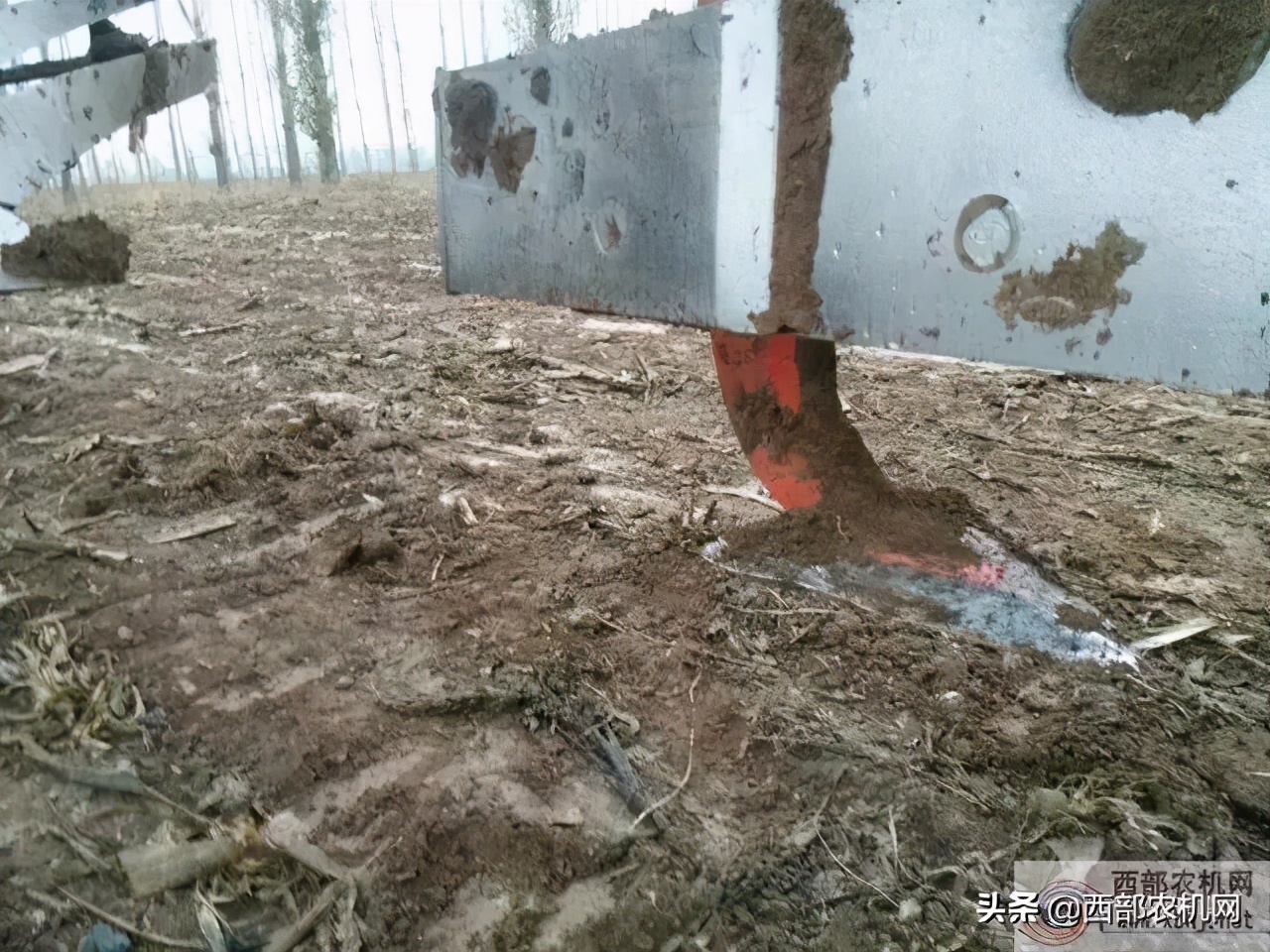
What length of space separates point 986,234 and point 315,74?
36.2 ft

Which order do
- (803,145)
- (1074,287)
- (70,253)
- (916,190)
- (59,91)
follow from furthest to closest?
(70,253) → (59,91) → (803,145) → (916,190) → (1074,287)

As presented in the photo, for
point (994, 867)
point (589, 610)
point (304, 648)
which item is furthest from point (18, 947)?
point (994, 867)

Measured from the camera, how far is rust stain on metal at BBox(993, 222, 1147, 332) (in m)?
1.44

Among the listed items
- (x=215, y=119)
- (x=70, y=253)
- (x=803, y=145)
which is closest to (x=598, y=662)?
(x=803, y=145)

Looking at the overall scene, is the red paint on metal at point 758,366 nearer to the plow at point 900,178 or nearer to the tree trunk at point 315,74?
the plow at point 900,178

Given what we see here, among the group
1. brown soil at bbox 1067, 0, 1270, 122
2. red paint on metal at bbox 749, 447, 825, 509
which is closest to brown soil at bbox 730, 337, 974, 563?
red paint on metal at bbox 749, 447, 825, 509

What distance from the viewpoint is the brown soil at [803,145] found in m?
1.66

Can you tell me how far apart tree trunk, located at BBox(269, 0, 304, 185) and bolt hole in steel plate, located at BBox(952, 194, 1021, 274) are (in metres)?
10.8

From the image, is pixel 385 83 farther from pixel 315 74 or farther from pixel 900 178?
pixel 900 178

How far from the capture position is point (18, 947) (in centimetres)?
167

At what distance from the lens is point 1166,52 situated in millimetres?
1344

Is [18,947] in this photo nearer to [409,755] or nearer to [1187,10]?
[409,755]

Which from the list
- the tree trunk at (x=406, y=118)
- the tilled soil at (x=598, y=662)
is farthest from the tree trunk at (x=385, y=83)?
the tilled soil at (x=598, y=662)

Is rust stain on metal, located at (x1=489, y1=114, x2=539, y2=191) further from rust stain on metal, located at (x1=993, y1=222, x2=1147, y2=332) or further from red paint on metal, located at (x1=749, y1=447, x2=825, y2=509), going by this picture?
red paint on metal, located at (x1=749, y1=447, x2=825, y2=509)
